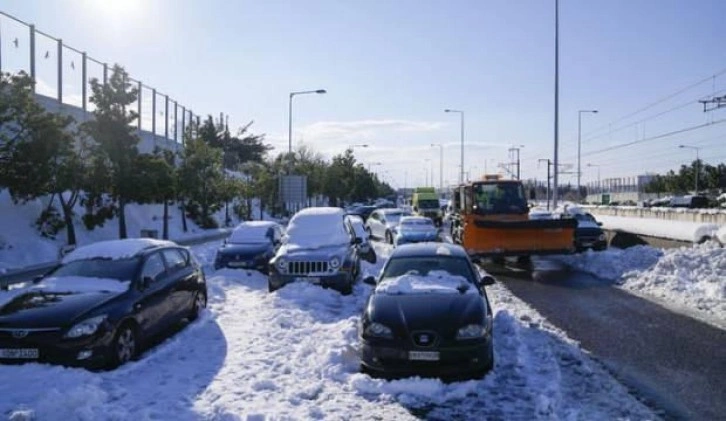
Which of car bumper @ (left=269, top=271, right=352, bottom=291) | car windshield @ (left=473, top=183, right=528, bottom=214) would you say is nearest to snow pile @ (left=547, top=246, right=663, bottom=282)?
car windshield @ (left=473, top=183, right=528, bottom=214)

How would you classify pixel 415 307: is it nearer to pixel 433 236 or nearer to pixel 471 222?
pixel 471 222

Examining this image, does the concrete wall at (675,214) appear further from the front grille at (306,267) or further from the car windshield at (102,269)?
the car windshield at (102,269)

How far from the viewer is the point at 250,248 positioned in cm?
1789

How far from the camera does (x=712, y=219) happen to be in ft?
79.9

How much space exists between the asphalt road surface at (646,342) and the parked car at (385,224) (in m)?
13.2

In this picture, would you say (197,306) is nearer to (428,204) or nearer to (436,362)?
(436,362)

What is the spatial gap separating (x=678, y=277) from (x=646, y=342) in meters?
6.00

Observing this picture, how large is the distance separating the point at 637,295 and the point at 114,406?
11.7m

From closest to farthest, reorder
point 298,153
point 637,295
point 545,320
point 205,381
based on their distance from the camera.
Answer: point 205,381
point 545,320
point 637,295
point 298,153

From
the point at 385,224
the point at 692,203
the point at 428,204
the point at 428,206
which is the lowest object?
the point at 385,224

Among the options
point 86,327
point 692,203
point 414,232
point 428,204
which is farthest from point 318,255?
point 692,203

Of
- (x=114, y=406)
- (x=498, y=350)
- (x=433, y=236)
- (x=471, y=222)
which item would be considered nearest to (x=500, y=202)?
(x=471, y=222)

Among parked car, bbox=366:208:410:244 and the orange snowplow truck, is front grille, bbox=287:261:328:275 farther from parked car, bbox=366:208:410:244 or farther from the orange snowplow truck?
parked car, bbox=366:208:410:244

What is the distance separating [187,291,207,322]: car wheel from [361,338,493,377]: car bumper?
14.9 ft
